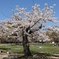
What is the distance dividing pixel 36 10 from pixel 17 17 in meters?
2.12

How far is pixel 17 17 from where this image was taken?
24641 millimetres

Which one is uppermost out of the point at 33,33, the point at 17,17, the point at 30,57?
the point at 17,17

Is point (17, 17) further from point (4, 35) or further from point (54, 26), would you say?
point (54, 26)

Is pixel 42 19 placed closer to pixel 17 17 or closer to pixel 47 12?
pixel 47 12

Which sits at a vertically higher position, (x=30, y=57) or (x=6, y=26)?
(x=6, y=26)

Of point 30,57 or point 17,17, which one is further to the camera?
point 17,17

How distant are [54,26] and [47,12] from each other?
5.44 feet

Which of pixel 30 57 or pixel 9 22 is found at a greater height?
pixel 9 22

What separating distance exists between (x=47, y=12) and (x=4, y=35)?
5.03 m

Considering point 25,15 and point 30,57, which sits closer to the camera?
point 30,57

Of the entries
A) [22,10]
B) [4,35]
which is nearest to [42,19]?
[22,10]

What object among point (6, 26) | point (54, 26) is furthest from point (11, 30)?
point (54, 26)

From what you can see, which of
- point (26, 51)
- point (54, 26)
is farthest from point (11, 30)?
point (54, 26)

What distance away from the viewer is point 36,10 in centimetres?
2411
